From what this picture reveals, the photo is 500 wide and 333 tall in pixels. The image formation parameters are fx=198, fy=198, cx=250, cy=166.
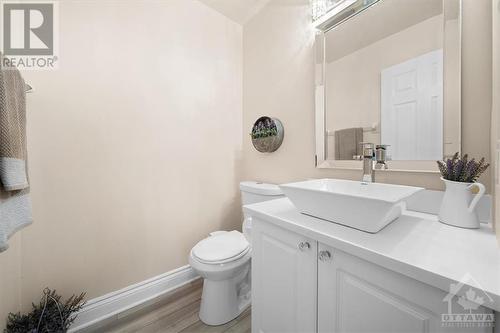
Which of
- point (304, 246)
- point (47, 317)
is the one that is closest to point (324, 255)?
point (304, 246)

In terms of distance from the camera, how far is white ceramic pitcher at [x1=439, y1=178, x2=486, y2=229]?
70 cm

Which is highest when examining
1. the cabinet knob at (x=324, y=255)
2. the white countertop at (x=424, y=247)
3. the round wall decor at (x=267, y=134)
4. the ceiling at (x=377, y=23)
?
the ceiling at (x=377, y=23)

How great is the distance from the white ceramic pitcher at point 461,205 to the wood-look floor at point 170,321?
1.20m

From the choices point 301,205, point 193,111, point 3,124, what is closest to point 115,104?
point 193,111

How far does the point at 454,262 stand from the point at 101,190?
1.65 metres

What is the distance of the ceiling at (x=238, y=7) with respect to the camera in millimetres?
1695

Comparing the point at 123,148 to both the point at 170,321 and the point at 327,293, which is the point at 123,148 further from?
the point at 327,293

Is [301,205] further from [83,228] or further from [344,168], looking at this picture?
[83,228]

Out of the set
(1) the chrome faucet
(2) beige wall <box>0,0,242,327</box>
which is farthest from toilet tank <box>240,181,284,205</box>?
(1) the chrome faucet

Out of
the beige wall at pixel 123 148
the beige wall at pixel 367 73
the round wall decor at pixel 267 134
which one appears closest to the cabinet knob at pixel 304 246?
the beige wall at pixel 367 73

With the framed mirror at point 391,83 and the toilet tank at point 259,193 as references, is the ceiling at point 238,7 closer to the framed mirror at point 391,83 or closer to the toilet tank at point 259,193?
the framed mirror at point 391,83

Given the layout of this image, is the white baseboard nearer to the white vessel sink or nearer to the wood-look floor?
the wood-look floor

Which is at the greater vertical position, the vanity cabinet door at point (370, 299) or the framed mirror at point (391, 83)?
the framed mirror at point (391, 83)

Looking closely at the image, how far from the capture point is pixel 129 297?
4.39 ft
